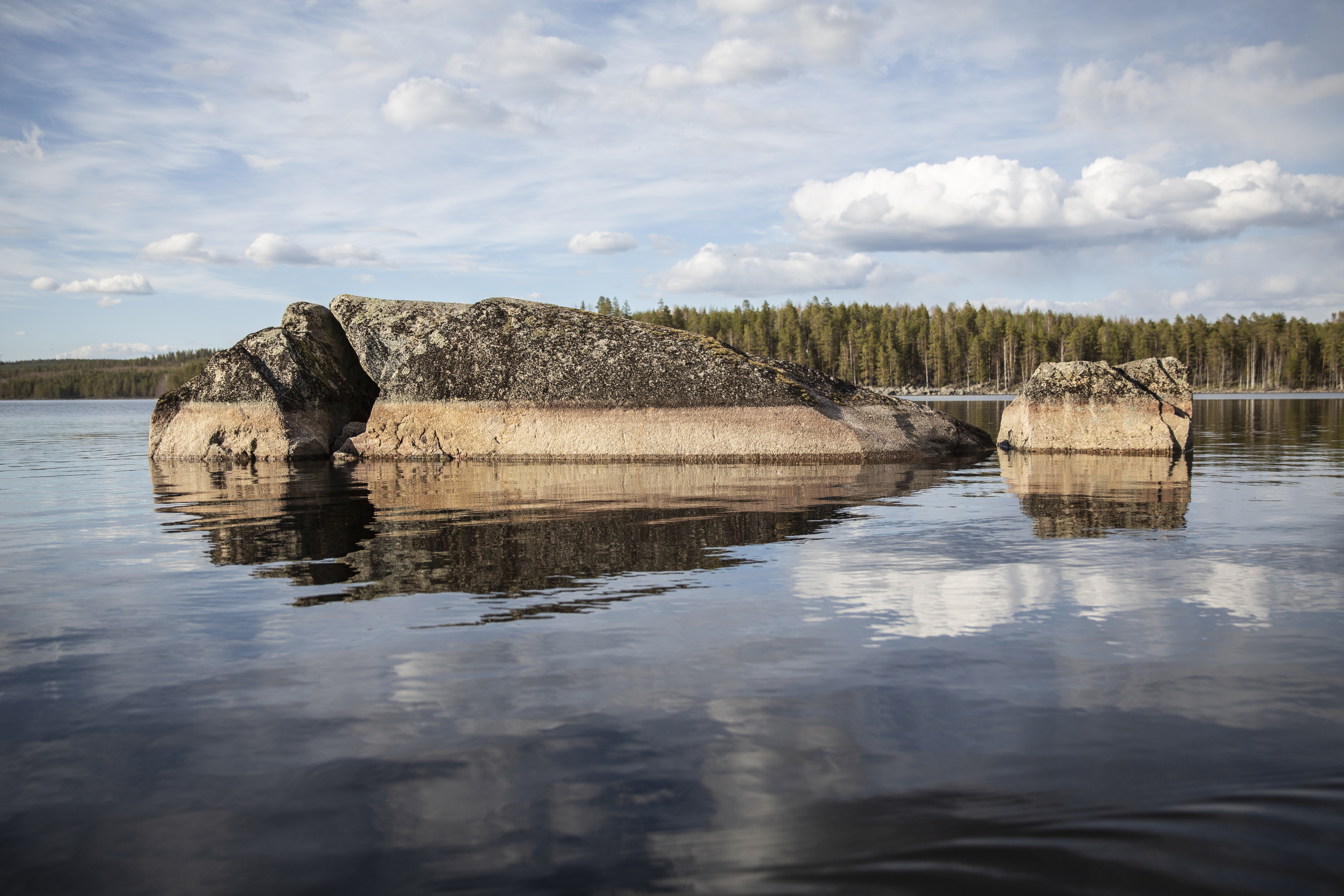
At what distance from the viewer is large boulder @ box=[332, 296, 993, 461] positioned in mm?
21922

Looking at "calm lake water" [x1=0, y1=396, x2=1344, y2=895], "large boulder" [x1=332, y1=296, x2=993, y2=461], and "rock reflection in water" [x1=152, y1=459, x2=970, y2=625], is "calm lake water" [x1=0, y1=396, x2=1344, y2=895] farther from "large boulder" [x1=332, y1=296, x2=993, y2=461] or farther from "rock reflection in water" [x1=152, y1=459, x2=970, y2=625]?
"large boulder" [x1=332, y1=296, x2=993, y2=461]

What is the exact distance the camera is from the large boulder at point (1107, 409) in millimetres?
23328

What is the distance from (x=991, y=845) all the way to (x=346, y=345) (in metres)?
27.9

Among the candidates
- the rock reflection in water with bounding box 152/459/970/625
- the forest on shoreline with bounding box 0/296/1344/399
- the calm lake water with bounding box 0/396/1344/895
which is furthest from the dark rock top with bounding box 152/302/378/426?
the forest on shoreline with bounding box 0/296/1344/399

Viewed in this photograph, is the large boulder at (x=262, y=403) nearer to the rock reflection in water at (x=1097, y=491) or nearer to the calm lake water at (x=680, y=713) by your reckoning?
the calm lake water at (x=680, y=713)

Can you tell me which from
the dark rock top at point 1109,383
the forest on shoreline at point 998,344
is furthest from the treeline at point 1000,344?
the dark rock top at point 1109,383

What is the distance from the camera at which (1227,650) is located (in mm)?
5863

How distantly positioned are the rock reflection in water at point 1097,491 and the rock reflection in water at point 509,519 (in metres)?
2.18

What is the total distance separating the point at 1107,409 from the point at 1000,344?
14680 centimetres

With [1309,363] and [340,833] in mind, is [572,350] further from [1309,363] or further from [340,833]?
[1309,363]

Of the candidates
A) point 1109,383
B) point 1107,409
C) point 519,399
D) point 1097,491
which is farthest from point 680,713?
point 1109,383

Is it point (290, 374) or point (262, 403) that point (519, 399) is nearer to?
point (290, 374)

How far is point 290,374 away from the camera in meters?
25.4

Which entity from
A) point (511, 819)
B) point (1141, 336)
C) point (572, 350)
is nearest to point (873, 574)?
point (511, 819)
